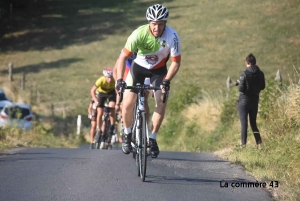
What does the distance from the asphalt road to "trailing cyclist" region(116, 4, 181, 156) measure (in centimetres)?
62

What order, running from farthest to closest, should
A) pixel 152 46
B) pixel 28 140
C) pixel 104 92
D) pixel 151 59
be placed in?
pixel 28 140 < pixel 104 92 < pixel 151 59 < pixel 152 46

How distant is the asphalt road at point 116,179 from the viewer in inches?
348

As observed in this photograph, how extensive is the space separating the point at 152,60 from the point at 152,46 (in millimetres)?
320

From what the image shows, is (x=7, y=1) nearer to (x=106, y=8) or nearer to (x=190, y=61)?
(x=106, y=8)

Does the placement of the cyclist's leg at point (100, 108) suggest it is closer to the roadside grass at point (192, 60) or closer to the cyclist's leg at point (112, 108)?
the cyclist's leg at point (112, 108)

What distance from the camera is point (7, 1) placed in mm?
61312

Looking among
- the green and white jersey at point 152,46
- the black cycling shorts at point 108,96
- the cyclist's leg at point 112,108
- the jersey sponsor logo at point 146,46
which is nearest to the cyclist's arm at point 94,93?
the black cycling shorts at point 108,96

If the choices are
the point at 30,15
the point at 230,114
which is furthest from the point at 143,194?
the point at 30,15

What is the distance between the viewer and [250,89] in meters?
14.8

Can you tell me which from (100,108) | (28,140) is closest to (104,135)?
(100,108)

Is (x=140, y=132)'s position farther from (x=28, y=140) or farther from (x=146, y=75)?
(x=28, y=140)

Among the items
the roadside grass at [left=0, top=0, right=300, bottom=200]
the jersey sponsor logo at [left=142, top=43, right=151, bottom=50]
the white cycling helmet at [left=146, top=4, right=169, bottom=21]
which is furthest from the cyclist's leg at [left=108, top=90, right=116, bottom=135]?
the white cycling helmet at [left=146, top=4, right=169, bottom=21]

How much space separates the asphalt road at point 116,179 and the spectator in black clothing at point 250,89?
195 centimetres

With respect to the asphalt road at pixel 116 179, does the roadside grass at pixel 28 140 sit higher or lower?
lower
